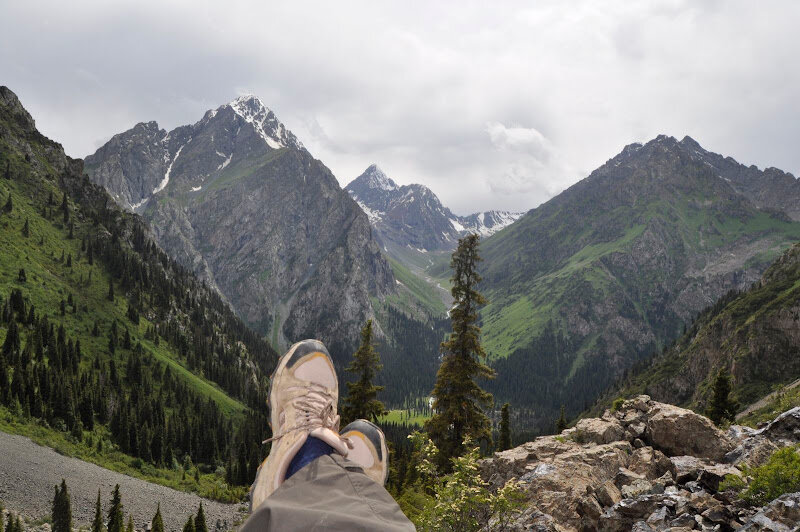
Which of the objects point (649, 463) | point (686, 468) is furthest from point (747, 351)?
point (686, 468)

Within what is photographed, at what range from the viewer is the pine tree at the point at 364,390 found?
2534cm

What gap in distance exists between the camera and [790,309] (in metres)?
96.2

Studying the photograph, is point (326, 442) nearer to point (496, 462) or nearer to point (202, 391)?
point (496, 462)

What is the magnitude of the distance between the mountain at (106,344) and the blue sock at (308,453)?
70486 mm

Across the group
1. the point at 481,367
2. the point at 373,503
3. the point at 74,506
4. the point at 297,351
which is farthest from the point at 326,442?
the point at 74,506

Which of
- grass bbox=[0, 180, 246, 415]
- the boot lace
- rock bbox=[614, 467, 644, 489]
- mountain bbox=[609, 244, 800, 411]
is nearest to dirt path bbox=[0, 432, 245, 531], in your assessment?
grass bbox=[0, 180, 246, 415]

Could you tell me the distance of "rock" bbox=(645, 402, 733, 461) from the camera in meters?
12.2

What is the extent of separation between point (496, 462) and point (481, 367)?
8.26m

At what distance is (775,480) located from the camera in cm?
729

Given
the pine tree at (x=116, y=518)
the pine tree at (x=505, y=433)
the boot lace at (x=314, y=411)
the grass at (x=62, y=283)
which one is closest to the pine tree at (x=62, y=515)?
the pine tree at (x=116, y=518)

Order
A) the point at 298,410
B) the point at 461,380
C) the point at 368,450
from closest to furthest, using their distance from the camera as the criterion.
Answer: the point at 368,450
the point at 298,410
the point at 461,380

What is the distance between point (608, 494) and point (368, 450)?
6.99m

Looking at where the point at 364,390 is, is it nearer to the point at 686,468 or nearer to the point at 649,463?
the point at 649,463

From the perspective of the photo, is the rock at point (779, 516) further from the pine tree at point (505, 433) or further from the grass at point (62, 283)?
the grass at point (62, 283)
